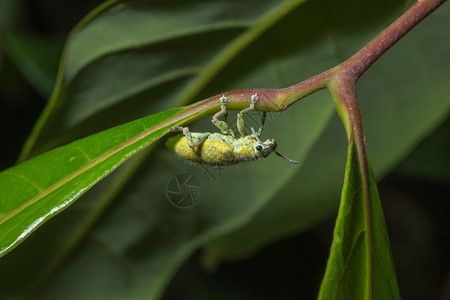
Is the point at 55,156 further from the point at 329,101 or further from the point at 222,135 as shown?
the point at 329,101

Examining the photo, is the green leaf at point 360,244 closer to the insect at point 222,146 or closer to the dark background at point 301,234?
the insect at point 222,146

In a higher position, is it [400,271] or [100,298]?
[400,271]

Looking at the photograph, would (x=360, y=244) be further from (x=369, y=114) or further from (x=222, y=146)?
(x=369, y=114)

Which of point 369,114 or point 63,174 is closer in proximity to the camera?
point 63,174

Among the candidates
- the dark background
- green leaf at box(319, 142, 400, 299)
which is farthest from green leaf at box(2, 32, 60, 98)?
green leaf at box(319, 142, 400, 299)

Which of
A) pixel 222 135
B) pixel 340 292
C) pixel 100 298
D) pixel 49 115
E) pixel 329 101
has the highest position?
pixel 329 101

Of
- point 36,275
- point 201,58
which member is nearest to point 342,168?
point 201,58

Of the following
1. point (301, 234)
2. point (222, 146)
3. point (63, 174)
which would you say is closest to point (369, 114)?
point (222, 146)
